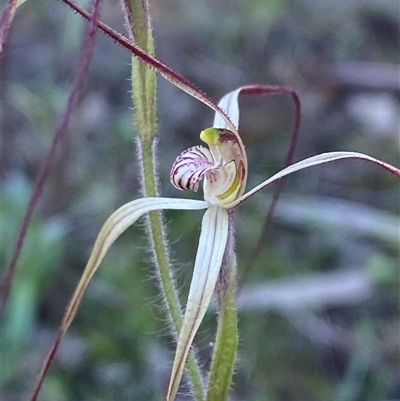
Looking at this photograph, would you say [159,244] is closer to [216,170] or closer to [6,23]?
[216,170]

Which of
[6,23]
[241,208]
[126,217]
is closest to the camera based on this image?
[6,23]

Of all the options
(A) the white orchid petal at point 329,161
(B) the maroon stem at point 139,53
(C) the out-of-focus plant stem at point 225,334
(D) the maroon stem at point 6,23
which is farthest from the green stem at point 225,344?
(D) the maroon stem at point 6,23

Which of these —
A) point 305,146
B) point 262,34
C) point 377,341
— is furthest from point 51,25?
point 377,341

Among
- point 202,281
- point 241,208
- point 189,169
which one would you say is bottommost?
point 241,208

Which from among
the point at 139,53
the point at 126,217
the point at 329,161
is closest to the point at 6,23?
the point at 139,53

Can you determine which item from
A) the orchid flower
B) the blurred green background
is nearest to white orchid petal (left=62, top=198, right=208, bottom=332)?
the orchid flower

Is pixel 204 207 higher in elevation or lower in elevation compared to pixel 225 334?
higher

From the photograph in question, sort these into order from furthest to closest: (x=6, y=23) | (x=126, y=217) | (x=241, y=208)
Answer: (x=241, y=208) → (x=126, y=217) → (x=6, y=23)
